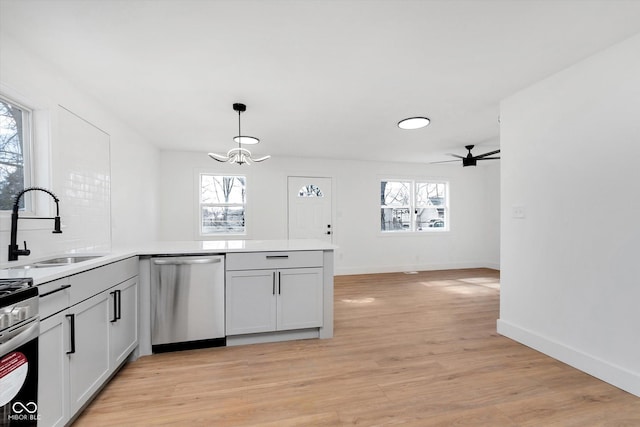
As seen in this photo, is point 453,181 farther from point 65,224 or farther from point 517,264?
point 65,224

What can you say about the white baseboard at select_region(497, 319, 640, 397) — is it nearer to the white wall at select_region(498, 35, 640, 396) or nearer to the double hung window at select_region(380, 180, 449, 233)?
the white wall at select_region(498, 35, 640, 396)

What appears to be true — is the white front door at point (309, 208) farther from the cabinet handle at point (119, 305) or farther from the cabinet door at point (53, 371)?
the cabinet door at point (53, 371)

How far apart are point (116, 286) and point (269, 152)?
11.8 feet

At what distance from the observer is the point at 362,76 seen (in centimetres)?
234

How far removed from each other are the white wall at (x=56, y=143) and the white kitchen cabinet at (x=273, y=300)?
1392mm

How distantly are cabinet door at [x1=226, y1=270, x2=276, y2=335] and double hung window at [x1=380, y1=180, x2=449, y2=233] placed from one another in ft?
12.7

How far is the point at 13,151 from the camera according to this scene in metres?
1.95

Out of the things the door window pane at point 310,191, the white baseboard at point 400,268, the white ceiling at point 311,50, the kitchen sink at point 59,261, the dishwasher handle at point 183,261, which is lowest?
the white baseboard at point 400,268

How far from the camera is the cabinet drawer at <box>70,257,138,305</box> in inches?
61.7

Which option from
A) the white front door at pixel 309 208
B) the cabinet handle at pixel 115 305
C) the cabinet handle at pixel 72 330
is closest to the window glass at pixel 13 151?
the cabinet handle at pixel 115 305

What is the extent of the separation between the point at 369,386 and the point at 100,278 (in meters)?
1.93

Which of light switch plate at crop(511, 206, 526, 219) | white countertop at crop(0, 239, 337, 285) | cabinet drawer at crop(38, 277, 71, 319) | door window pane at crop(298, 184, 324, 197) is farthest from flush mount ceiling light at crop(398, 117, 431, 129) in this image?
cabinet drawer at crop(38, 277, 71, 319)

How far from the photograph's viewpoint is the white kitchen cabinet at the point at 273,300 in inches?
101

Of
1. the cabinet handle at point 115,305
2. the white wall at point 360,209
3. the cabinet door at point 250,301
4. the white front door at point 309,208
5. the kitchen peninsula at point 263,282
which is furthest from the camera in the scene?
the white front door at point 309,208
